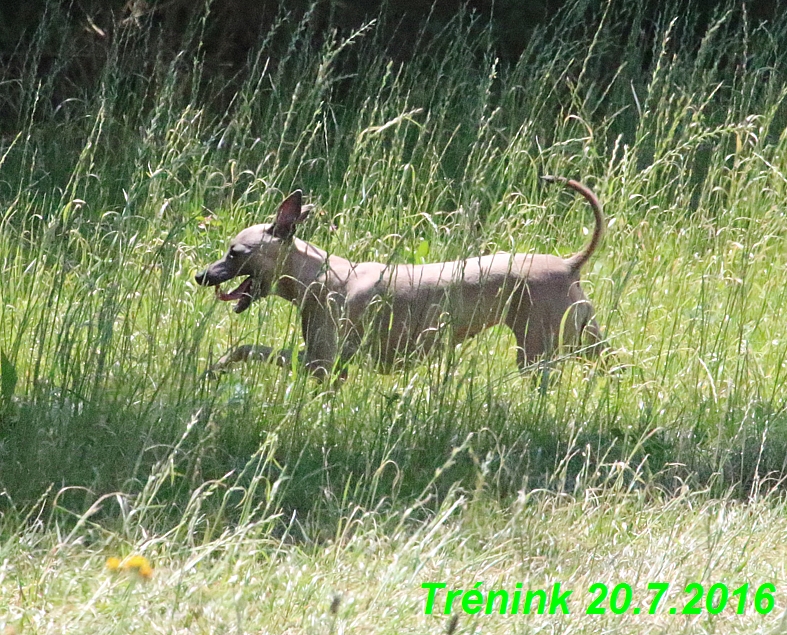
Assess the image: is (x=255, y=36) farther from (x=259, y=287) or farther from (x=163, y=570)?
(x=163, y=570)

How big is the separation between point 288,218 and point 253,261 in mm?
234

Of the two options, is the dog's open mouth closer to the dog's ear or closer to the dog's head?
the dog's head

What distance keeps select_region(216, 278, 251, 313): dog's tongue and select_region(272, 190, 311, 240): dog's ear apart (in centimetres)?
25

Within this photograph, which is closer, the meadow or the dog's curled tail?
the meadow

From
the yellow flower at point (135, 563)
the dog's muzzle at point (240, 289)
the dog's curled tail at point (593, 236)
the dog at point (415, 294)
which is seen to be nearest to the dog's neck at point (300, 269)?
the dog at point (415, 294)

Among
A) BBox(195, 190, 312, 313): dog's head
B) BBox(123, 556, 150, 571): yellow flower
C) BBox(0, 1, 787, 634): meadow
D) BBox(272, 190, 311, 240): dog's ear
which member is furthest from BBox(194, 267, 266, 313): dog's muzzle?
BBox(123, 556, 150, 571): yellow flower

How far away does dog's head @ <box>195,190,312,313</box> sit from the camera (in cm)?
484

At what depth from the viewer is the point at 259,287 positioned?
16.1 ft

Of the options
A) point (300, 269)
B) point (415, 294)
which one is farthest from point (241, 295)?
point (415, 294)

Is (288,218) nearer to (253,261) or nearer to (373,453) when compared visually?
(253,261)

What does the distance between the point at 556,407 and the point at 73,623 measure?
80.6 inches

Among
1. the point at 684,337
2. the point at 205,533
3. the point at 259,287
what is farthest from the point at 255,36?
the point at 205,533

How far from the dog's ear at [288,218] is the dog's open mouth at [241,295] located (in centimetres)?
24

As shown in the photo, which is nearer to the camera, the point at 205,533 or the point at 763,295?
the point at 205,533
